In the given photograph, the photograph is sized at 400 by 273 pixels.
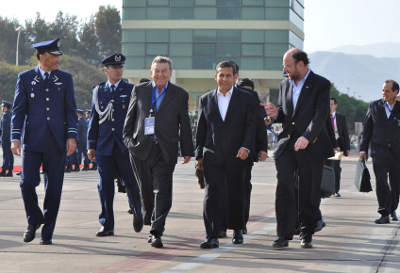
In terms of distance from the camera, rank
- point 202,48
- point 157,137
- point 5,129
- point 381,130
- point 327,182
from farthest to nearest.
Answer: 1. point 202,48
2. point 5,129
3. point 381,130
4. point 327,182
5. point 157,137

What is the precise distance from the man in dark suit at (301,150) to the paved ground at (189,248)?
0.30m

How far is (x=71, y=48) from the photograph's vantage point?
9319 cm

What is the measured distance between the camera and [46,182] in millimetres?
7105

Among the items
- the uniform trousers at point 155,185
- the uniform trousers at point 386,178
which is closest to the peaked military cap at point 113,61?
the uniform trousers at point 155,185

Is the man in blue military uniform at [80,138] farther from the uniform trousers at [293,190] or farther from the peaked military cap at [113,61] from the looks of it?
the uniform trousers at [293,190]

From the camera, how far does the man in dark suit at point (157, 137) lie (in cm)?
675

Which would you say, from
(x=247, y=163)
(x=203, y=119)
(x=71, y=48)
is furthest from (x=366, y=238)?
(x=71, y=48)

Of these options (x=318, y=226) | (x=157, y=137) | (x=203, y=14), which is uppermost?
(x=203, y=14)

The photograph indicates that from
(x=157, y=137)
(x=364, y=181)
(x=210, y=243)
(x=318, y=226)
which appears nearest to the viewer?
(x=210, y=243)

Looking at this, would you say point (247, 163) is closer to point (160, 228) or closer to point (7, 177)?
point (160, 228)

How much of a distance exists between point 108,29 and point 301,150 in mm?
88713

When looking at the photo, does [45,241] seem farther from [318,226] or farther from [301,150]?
[318,226]

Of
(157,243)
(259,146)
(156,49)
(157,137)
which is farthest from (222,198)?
(156,49)

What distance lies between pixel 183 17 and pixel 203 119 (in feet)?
160
